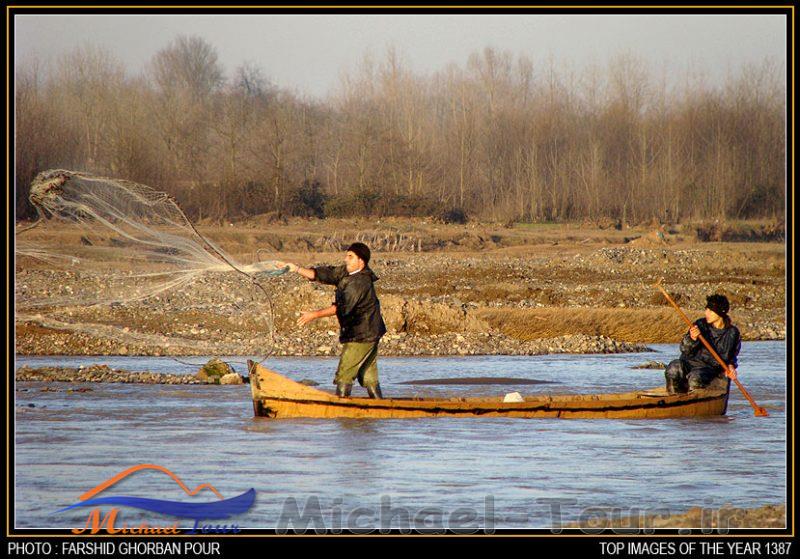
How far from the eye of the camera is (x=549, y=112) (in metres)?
57.2

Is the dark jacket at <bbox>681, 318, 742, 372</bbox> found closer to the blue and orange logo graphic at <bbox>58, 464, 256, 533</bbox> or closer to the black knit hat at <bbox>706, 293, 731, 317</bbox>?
the black knit hat at <bbox>706, 293, 731, 317</bbox>

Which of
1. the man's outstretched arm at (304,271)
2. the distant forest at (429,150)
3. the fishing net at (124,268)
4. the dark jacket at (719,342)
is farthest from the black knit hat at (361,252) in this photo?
the distant forest at (429,150)

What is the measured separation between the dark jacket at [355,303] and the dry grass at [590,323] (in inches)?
470

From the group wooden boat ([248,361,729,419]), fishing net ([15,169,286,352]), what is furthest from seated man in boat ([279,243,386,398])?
fishing net ([15,169,286,352])

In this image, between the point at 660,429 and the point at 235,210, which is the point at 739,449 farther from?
the point at 235,210

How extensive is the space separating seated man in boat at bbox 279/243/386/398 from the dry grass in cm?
1181

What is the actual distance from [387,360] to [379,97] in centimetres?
4014

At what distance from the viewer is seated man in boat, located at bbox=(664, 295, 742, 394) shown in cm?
1257

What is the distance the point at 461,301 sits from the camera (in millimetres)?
26859

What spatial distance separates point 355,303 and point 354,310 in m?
0.11

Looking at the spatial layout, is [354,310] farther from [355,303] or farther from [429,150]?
[429,150]

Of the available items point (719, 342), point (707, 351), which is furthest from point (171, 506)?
point (707, 351)
